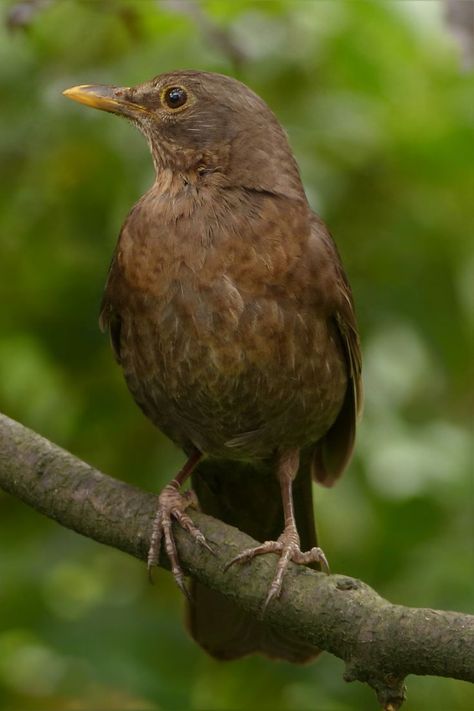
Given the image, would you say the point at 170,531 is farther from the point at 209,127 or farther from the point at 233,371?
the point at 209,127

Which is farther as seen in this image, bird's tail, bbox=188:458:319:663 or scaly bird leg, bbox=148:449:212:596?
bird's tail, bbox=188:458:319:663

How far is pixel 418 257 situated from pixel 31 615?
5.38 feet

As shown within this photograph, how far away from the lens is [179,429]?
4.05 m

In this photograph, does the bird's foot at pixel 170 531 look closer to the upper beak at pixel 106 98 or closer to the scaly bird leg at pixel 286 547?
the scaly bird leg at pixel 286 547

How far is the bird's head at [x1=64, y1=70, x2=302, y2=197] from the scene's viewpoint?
395 cm

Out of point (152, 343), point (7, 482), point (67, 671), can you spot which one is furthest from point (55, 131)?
point (67, 671)

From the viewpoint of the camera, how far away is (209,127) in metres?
4.03

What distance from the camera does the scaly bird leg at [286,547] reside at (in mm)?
3268

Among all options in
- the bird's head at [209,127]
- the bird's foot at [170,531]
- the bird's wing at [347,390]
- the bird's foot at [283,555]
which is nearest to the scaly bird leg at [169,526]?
the bird's foot at [170,531]

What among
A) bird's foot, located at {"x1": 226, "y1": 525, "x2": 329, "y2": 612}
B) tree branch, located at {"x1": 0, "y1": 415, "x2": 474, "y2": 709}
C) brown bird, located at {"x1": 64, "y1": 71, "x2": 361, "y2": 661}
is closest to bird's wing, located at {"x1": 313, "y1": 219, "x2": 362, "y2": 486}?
brown bird, located at {"x1": 64, "y1": 71, "x2": 361, "y2": 661}

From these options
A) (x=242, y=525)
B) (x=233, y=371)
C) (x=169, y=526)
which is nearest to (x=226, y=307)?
(x=233, y=371)

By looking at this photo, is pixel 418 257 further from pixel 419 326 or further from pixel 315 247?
pixel 315 247

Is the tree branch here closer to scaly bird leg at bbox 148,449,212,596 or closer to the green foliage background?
scaly bird leg at bbox 148,449,212,596

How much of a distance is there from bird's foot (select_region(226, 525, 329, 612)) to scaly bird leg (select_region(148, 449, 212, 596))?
13cm
